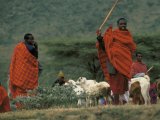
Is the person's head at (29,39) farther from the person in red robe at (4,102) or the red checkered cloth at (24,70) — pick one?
the person in red robe at (4,102)

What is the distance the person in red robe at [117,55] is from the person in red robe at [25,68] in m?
2.06

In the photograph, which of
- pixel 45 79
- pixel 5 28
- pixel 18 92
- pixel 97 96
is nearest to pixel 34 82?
pixel 18 92

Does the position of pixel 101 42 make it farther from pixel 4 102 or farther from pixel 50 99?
pixel 4 102

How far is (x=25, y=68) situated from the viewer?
58.9 ft

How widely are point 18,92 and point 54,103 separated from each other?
2.65 metres

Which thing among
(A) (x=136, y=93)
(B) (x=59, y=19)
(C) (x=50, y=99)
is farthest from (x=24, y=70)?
(B) (x=59, y=19)

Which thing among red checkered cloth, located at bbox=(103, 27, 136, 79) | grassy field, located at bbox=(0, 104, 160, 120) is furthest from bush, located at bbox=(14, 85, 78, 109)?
grassy field, located at bbox=(0, 104, 160, 120)

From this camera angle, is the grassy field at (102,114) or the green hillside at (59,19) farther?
the green hillside at (59,19)

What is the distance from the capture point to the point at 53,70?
142 ft

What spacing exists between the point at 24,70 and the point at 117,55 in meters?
2.64

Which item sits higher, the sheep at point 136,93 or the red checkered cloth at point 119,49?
the red checkered cloth at point 119,49

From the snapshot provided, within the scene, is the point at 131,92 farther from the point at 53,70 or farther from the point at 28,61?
the point at 53,70

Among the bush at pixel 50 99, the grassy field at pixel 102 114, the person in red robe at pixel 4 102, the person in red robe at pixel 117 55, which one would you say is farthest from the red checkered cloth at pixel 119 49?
the grassy field at pixel 102 114

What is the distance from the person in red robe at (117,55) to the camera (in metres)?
16.0
